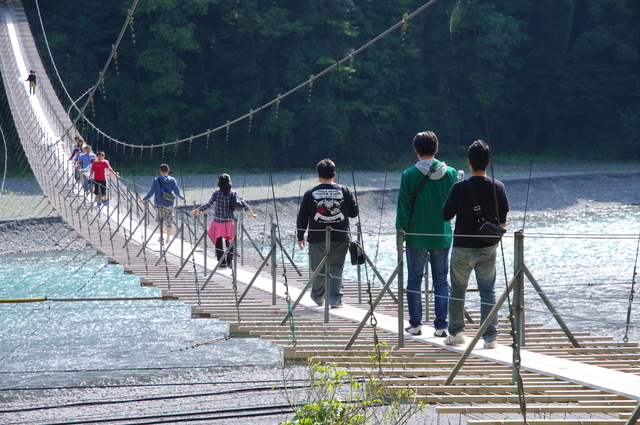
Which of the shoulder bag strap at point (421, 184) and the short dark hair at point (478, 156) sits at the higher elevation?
the short dark hair at point (478, 156)

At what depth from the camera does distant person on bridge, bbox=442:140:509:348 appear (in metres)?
3.15

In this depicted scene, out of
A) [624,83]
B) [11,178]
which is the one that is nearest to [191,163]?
[11,178]

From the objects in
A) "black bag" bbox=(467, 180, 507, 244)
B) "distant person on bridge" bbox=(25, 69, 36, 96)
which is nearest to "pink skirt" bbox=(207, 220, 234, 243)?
"black bag" bbox=(467, 180, 507, 244)

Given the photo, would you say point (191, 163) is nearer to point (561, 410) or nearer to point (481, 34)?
point (481, 34)

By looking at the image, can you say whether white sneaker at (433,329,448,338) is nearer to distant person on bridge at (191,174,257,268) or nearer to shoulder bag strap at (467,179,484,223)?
shoulder bag strap at (467,179,484,223)

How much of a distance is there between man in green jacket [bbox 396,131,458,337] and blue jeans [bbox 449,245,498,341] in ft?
0.43

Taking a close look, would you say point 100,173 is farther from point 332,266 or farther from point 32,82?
point 32,82

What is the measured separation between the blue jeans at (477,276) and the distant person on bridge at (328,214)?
0.99 m

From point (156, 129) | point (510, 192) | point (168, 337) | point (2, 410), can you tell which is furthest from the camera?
point (156, 129)

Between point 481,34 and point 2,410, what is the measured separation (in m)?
19.6

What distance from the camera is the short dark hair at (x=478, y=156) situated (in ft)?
10.3

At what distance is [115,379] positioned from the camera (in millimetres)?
8914

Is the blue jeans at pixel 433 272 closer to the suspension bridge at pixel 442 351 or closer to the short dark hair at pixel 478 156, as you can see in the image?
the suspension bridge at pixel 442 351

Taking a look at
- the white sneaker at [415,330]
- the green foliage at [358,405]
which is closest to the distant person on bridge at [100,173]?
the white sneaker at [415,330]
